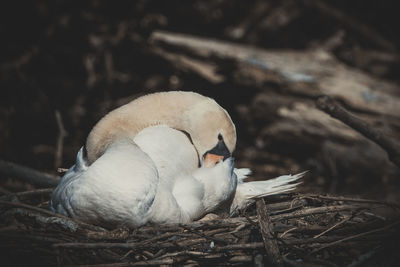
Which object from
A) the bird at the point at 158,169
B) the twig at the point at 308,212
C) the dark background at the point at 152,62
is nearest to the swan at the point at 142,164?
the bird at the point at 158,169

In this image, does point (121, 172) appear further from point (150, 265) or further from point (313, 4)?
point (313, 4)

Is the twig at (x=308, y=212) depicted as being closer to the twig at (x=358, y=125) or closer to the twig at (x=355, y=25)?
the twig at (x=358, y=125)

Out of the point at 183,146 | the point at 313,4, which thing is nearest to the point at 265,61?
the point at 313,4

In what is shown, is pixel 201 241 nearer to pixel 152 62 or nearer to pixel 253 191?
pixel 253 191

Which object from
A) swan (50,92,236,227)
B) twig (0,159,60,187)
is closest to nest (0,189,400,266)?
swan (50,92,236,227)

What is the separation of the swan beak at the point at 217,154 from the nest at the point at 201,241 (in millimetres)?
569

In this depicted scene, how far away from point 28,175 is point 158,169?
4.68 feet

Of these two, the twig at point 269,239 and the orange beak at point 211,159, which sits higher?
the orange beak at point 211,159

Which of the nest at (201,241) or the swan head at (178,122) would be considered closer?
the nest at (201,241)

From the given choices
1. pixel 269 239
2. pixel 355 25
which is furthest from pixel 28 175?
pixel 355 25

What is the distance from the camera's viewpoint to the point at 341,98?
6.16 meters

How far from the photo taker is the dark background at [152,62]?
696 centimetres

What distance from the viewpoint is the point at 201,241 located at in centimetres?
289

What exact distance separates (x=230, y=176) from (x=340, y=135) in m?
3.45
